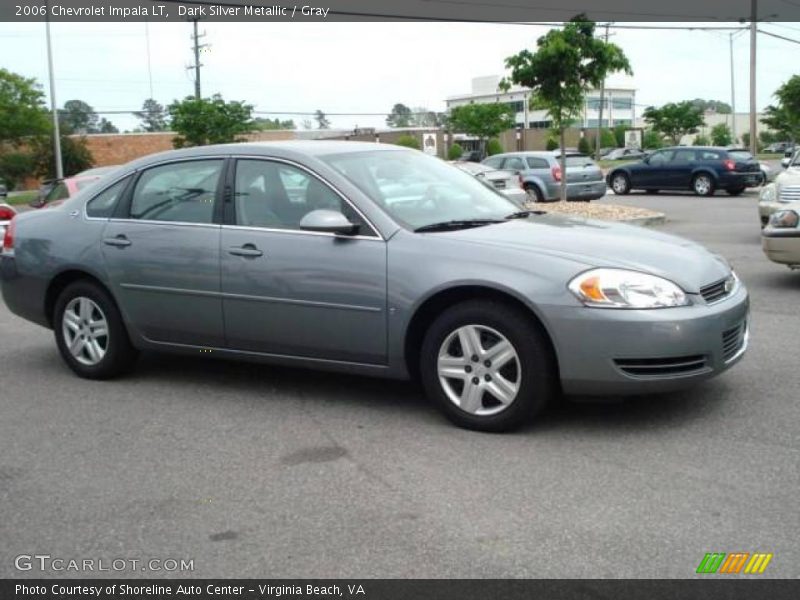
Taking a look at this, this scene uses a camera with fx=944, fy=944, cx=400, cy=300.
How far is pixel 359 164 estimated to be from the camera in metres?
5.87

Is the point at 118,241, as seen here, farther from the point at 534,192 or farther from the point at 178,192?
the point at 534,192

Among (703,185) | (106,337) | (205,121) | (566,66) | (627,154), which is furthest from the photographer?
(627,154)

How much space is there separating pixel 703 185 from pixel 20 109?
95.1ft

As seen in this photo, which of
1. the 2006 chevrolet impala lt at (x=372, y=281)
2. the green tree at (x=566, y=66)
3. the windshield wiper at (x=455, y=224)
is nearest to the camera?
the 2006 chevrolet impala lt at (x=372, y=281)

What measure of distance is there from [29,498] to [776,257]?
7.38 meters

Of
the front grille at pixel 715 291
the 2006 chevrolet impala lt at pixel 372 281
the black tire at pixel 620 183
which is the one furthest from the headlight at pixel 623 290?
the black tire at pixel 620 183

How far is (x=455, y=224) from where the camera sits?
5535 mm

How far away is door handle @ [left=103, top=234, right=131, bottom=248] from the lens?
246 inches

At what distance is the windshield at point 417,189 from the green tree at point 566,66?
44.4ft

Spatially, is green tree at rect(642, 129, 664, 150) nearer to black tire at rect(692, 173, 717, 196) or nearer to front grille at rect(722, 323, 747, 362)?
black tire at rect(692, 173, 717, 196)

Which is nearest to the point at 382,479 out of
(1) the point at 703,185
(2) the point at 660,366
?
(2) the point at 660,366

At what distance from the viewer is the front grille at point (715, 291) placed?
16.4 feet

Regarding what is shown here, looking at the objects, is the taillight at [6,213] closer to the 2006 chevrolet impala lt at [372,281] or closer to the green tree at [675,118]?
the 2006 chevrolet impala lt at [372,281]
